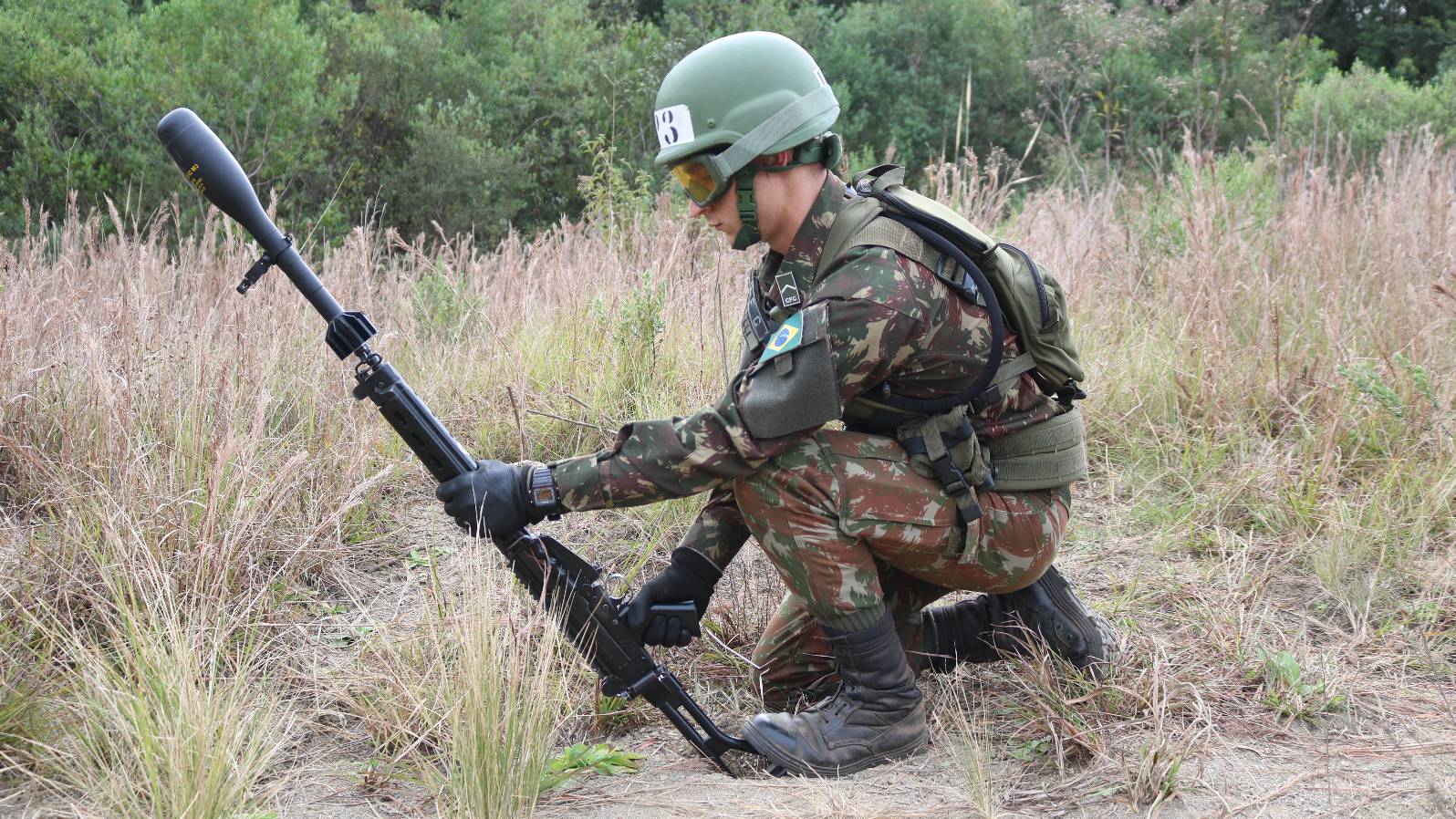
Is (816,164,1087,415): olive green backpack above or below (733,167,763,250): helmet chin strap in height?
below

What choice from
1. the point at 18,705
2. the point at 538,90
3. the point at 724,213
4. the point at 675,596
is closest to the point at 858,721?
the point at 675,596

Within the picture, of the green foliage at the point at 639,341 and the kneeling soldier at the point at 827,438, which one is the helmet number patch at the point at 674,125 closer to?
the kneeling soldier at the point at 827,438

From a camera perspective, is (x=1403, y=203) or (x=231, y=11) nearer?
(x=1403, y=203)

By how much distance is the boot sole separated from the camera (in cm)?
272

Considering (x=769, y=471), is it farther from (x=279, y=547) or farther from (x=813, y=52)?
(x=813, y=52)

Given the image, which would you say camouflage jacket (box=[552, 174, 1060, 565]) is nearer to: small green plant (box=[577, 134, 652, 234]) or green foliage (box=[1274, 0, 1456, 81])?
small green plant (box=[577, 134, 652, 234])

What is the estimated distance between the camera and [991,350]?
2.70 metres

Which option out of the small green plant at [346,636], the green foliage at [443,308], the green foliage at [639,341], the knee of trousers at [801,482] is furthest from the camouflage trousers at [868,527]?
the green foliage at [443,308]

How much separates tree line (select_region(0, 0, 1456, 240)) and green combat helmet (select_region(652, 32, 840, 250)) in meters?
2.35

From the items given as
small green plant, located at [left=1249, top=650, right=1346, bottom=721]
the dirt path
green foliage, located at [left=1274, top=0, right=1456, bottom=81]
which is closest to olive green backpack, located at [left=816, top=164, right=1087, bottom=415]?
the dirt path

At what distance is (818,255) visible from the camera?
2734mm

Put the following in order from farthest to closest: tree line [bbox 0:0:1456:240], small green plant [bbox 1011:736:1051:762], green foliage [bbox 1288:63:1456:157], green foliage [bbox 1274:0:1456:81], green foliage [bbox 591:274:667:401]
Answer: green foliage [bbox 1274:0:1456:81], green foliage [bbox 1288:63:1456:157], tree line [bbox 0:0:1456:240], green foliage [bbox 591:274:667:401], small green plant [bbox 1011:736:1051:762]

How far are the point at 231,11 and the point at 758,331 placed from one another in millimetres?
7355

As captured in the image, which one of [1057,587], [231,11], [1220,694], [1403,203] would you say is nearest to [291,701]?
[1057,587]
